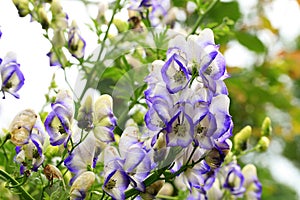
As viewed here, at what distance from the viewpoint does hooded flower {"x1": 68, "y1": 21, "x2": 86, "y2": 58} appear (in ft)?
1.67

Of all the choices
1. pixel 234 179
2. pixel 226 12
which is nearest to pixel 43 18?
pixel 234 179

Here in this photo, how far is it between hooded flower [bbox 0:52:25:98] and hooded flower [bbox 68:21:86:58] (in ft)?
0.26

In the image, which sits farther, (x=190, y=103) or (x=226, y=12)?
(x=226, y=12)

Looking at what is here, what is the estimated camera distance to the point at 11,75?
432 millimetres

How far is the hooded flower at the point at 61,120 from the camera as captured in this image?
1.28 ft

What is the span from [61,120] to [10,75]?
66 mm

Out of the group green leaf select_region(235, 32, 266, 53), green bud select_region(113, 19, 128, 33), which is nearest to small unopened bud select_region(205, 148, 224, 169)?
green bud select_region(113, 19, 128, 33)

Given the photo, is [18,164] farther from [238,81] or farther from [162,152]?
[238,81]

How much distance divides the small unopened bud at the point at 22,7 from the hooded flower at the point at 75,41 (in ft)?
0.15

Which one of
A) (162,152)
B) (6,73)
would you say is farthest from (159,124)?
(6,73)

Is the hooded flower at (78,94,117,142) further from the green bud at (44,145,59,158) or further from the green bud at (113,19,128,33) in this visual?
the green bud at (113,19,128,33)

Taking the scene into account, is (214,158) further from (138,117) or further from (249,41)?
(249,41)

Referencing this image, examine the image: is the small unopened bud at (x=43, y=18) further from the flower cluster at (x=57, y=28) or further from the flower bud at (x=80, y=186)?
the flower bud at (x=80, y=186)

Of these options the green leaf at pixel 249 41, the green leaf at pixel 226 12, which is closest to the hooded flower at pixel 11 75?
the green leaf at pixel 226 12
